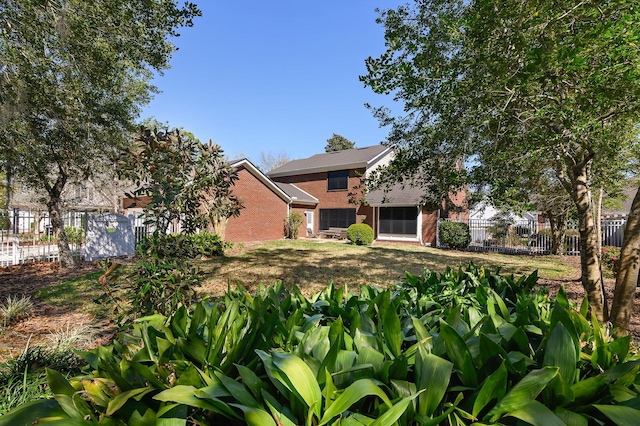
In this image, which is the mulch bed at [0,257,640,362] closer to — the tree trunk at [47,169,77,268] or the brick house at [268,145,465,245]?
the tree trunk at [47,169,77,268]

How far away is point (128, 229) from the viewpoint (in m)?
13.2

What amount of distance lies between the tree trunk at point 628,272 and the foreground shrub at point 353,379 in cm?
255

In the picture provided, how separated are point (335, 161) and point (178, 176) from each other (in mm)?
23864

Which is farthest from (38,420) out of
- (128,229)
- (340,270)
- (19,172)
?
(128,229)

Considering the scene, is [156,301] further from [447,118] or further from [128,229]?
[128,229]

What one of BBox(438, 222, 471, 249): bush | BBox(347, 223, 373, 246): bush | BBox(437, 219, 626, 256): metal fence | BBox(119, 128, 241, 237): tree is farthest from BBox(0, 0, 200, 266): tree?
BBox(438, 222, 471, 249): bush

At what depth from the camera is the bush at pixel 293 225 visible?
78.5 ft

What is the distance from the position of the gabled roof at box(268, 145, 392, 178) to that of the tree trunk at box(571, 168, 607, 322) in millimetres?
19145

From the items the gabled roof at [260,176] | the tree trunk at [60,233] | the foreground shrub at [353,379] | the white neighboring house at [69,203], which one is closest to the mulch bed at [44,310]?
the tree trunk at [60,233]

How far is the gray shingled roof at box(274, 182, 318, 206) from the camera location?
82.8 feet

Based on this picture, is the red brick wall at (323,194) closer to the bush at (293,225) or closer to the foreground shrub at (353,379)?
the bush at (293,225)

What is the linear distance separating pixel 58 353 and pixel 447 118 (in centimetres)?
561

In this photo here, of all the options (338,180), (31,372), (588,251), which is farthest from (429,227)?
(31,372)

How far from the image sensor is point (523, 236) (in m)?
19.7
